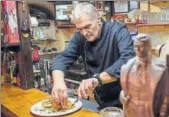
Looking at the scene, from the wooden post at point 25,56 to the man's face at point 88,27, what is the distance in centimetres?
74

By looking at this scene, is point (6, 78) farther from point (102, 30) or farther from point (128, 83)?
point (128, 83)

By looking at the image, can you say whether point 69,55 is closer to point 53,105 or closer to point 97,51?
point 97,51

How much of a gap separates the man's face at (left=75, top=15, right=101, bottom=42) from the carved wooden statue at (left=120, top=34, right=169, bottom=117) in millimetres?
686

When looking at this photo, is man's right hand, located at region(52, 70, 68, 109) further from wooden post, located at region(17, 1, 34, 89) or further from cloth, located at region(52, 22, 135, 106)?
wooden post, located at region(17, 1, 34, 89)

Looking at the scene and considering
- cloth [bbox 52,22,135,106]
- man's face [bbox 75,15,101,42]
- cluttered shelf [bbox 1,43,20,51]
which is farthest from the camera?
cluttered shelf [bbox 1,43,20,51]

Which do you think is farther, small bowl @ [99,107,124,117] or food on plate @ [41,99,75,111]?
food on plate @ [41,99,75,111]

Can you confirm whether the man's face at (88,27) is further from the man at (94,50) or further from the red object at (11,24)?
the red object at (11,24)

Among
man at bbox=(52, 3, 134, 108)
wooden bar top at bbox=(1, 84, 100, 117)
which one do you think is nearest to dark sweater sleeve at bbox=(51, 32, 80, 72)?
man at bbox=(52, 3, 134, 108)

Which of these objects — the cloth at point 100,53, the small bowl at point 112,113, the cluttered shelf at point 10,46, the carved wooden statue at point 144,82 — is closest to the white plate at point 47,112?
the cloth at point 100,53

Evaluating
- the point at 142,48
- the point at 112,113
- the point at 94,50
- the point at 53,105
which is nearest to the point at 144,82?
the point at 142,48

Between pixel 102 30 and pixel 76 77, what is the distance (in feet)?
4.66

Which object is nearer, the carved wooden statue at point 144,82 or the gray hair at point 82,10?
the carved wooden statue at point 144,82

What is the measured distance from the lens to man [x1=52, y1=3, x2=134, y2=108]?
116 centimetres

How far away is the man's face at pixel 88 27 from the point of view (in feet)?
3.96
